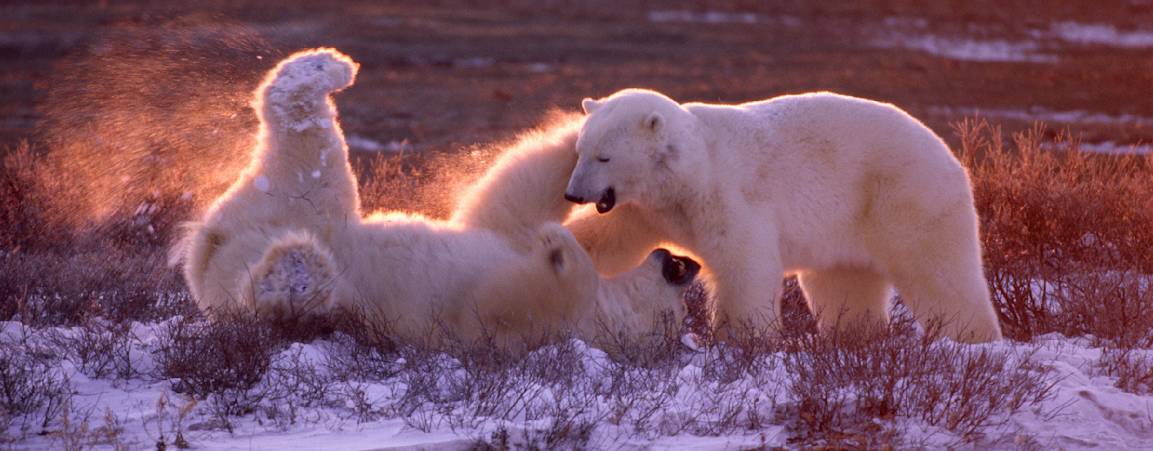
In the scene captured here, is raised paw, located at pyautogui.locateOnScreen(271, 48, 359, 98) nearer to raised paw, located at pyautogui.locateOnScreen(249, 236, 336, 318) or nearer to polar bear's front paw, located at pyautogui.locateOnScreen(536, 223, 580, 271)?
raised paw, located at pyautogui.locateOnScreen(249, 236, 336, 318)

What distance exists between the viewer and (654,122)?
511cm

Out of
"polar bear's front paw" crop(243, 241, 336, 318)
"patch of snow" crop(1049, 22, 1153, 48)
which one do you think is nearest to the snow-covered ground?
"polar bear's front paw" crop(243, 241, 336, 318)

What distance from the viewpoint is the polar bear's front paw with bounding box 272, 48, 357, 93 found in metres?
4.88

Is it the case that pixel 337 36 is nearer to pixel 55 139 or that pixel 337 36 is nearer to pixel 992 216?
pixel 55 139

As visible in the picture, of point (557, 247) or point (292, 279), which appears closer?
point (292, 279)

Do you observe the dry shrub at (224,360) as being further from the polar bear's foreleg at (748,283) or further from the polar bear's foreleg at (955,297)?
the polar bear's foreleg at (955,297)

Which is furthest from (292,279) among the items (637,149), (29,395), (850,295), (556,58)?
(556,58)

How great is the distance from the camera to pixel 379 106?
2011cm

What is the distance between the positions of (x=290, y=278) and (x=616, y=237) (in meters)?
1.60

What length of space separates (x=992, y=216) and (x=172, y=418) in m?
5.59

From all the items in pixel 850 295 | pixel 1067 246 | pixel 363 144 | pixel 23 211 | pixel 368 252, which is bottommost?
pixel 363 144

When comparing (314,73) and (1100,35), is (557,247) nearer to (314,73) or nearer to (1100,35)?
(314,73)

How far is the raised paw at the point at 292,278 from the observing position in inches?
172

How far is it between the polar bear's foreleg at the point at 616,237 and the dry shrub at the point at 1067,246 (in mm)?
1745
